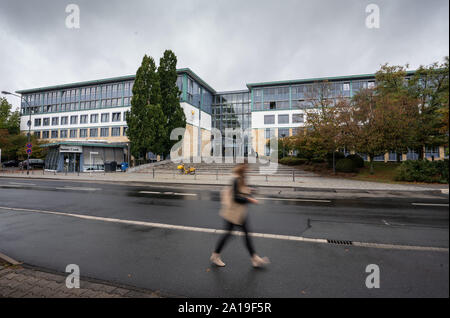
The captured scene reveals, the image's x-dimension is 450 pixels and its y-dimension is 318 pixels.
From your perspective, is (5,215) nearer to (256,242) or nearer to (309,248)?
(256,242)

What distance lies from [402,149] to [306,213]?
1933 cm

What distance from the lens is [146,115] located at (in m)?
33.8

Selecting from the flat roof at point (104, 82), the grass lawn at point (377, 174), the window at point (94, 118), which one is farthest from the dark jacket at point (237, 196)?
the window at point (94, 118)

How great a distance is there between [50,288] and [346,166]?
24.4 m

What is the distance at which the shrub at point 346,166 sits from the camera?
74.9 feet

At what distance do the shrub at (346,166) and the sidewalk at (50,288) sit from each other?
2369 centimetres

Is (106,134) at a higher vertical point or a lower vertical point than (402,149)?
higher

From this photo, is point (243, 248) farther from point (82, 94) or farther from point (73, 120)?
point (73, 120)

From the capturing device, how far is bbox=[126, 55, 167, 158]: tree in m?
33.7

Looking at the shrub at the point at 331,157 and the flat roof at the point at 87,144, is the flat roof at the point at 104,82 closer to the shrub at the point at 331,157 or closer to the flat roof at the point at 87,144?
the flat roof at the point at 87,144

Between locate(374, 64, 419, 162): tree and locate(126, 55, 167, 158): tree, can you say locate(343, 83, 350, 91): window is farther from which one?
locate(126, 55, 167, 158): tree

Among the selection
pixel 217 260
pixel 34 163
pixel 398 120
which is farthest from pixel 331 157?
pixel 34 163
